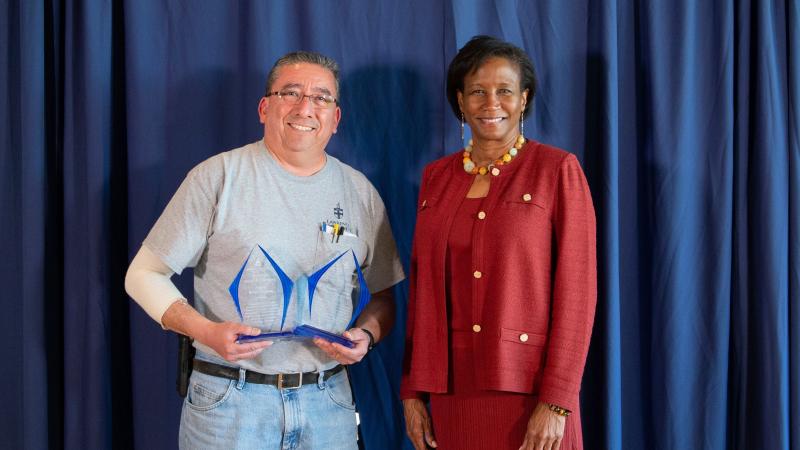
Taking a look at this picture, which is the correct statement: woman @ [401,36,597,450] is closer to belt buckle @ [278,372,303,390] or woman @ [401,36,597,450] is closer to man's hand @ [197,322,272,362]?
belt buckle @ [278,372,303,390]

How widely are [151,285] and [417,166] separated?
91cm

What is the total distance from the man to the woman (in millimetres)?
209

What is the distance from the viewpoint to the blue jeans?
159cm

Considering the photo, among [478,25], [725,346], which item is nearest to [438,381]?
[725,346]

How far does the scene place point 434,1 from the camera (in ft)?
7.00

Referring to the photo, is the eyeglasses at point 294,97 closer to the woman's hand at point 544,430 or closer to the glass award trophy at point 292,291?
the glass award trophy at point 292,291

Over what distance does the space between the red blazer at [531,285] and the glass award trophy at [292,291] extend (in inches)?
8.6

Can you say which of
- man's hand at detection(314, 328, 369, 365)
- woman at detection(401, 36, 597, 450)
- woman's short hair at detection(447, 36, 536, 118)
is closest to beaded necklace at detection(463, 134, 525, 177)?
woman at detection(401, 36, 597, 450)

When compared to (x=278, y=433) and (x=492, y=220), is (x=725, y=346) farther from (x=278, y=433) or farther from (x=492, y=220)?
(x=278, y=433)

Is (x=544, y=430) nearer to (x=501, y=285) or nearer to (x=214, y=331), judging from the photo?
(x=501, y=285)

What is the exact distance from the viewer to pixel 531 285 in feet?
4.93

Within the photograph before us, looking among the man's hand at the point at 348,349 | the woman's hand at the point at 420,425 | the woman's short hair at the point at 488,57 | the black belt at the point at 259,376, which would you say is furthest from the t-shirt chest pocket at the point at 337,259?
the woman's short hair at the point at 488,57

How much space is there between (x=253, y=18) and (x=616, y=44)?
115 cm

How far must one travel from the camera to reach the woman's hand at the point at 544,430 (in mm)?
1448
